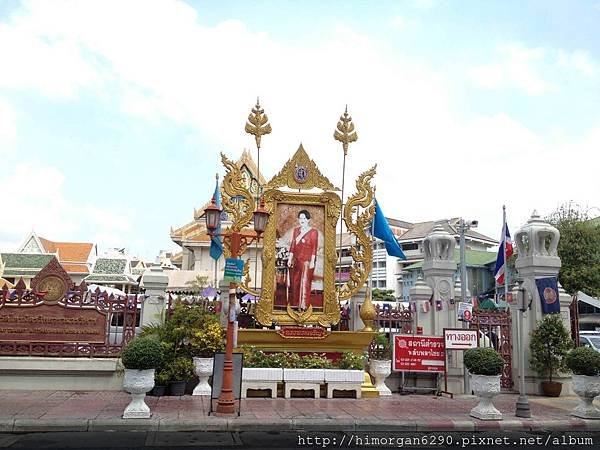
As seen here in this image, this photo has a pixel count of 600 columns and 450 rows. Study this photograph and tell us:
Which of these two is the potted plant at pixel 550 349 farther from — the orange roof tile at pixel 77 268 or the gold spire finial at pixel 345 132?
the orange roof tile at pixel 77 268

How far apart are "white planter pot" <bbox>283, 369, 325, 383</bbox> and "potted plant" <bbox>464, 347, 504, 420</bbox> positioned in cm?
371

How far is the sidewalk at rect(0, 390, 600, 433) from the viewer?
30.8 feet

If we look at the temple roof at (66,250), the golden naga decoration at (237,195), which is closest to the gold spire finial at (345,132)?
the golden naga decoration at (237,195)

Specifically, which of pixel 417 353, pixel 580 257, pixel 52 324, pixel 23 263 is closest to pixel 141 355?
pixel 52 324

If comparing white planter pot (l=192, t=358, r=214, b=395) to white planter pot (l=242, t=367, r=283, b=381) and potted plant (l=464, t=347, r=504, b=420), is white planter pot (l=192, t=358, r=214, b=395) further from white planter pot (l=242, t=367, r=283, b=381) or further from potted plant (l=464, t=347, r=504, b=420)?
potted plant (l=464, t=347, r=504, b=420)

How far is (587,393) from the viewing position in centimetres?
1130

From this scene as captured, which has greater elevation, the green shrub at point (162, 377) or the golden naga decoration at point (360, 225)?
the golden naga decoration at point (360, 225)

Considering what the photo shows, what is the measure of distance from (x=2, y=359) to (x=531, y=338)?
43.8 feet

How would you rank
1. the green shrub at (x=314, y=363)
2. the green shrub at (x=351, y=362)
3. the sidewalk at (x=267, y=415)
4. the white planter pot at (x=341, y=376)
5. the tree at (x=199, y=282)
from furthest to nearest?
the tree at (x=199, y=282), the green shrub at (x=351, y=362), the green shrub at (x=314, y=363), the white planter pot at (x=341, y=376), the sidewalk at (x=267, y=415)

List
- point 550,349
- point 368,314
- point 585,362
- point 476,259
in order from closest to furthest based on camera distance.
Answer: point 585,362 < point 368,314 < point 550,349 < point 476,259

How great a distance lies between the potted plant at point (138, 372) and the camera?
9695 millimetres

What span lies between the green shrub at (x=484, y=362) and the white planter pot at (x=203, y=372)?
18.9 ft

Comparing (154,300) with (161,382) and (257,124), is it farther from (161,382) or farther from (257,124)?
(257,124)

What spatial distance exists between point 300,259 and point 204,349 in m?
3.62
